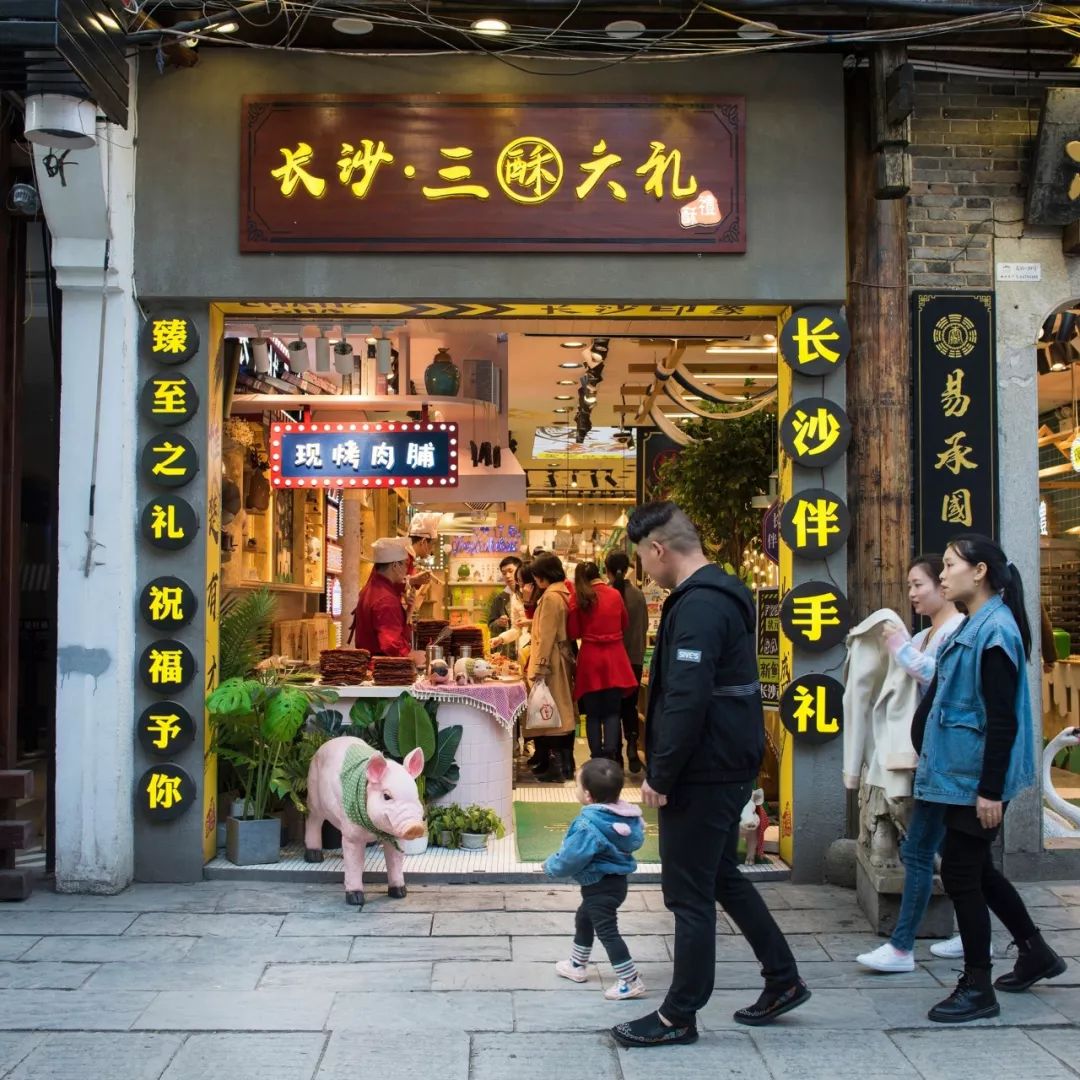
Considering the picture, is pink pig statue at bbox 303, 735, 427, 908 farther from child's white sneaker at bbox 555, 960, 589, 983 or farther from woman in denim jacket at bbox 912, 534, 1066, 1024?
woman in denim jacket at bbox 912, 534, 1066, 1024

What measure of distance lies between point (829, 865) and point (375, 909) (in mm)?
2572

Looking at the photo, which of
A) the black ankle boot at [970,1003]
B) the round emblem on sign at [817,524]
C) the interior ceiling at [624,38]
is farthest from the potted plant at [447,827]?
Answer: the interior ceiling at [624,38]

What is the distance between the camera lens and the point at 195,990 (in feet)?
18.1

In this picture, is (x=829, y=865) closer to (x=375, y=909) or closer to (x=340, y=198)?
(x=375, y=909)

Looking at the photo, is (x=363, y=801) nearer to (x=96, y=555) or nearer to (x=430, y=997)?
(x=430, y=997)

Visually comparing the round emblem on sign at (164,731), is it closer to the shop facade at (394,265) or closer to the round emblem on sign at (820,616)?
the shop facade at (394,265)

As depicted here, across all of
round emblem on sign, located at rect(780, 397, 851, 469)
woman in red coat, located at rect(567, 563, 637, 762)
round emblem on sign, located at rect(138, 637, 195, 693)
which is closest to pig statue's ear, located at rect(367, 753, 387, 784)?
round emblem on sign, located at rect(138, 637, 195, 693)

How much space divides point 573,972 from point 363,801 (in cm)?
156

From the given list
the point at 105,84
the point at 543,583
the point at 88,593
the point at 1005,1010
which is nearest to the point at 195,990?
the point at 88,593

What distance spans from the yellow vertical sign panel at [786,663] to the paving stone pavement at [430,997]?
449 millimetres

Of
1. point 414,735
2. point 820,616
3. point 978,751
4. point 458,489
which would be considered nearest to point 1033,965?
point 978,751

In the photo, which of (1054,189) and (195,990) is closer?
(195,990)

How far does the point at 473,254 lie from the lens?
7.46 m

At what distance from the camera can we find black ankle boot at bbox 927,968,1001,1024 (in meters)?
5.12
